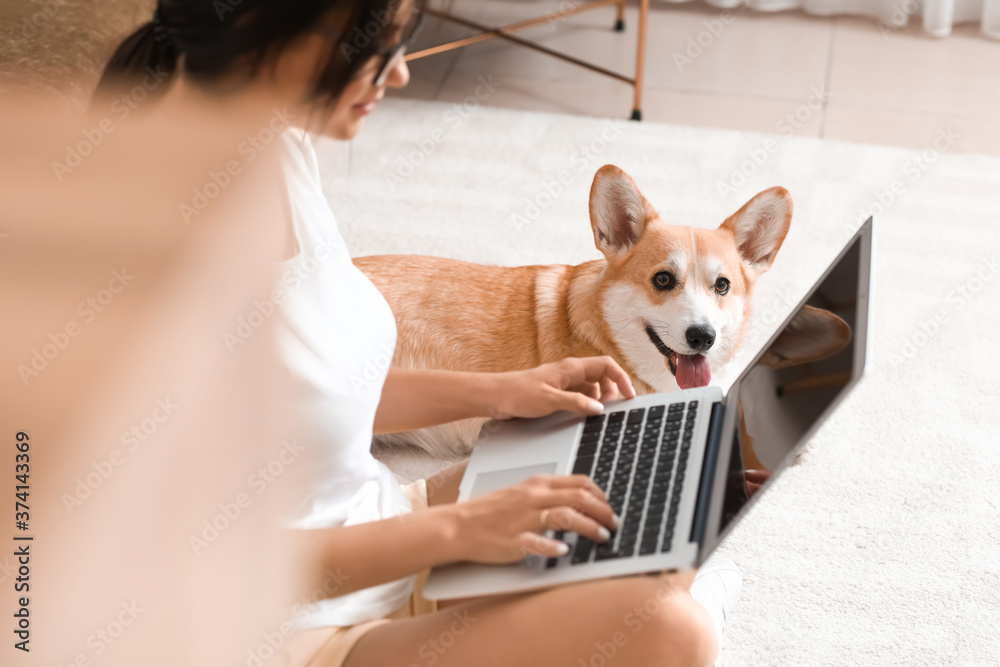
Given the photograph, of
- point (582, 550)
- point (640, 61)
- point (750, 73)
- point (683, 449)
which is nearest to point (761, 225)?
Result: point (683, 449)

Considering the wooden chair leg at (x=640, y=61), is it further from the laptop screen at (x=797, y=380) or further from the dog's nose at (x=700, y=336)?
the laptop screen at (x=797, y=380)

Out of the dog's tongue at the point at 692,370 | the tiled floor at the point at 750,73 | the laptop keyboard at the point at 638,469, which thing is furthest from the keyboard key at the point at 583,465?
the tiled floor at the point at 750,73

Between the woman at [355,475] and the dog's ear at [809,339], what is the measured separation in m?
0.28

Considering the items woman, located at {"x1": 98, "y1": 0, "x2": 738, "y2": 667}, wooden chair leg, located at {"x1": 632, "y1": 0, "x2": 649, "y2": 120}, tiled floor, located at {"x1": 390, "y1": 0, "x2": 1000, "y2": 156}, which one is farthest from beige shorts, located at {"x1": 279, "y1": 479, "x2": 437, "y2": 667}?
tiled floor, located at {"x1": 390, "y1": 0, "x2": 1000, "y2": 156}

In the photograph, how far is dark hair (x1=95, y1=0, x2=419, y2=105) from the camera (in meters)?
0.80

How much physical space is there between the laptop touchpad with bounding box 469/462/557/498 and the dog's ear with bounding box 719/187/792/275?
28.1 inches

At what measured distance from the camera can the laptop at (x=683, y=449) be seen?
963 mm

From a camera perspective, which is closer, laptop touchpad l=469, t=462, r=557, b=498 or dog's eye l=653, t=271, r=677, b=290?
laptop touchpad l=469, t=462, r=557, b=498

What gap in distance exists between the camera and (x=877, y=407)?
76.3 inches

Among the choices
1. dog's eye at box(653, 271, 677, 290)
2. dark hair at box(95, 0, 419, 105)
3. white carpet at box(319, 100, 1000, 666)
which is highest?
dark hair at box(95, 0, 419, 105)

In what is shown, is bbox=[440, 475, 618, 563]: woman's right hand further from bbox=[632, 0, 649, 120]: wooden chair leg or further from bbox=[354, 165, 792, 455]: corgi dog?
bbox=[632, 0, 649, 120]: wooden chair leg

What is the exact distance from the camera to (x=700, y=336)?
159 centimetres

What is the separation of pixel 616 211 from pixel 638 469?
0.73m

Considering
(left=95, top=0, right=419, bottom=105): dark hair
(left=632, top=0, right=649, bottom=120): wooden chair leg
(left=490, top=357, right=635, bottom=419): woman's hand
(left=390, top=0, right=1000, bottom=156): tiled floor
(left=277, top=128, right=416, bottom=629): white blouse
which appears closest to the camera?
(left=95, top=0, right=419, bottom=105): dark hair
